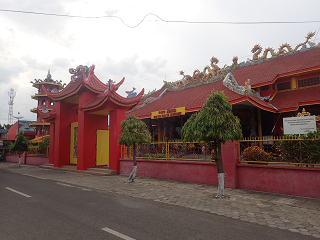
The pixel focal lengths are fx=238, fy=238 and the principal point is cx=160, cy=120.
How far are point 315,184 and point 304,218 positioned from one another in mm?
2380

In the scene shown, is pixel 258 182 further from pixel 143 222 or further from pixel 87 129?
pixel 87 129

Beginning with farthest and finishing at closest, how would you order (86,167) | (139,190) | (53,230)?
(86,167)
(139,190)
(53,230)

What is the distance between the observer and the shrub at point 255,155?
8898 mm

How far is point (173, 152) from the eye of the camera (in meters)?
11.7

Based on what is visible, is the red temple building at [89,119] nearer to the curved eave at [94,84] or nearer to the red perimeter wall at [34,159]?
the curved eave at [94,84]

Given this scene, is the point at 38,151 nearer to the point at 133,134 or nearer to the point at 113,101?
the point at 113,101

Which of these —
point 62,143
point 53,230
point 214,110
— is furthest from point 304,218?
point 62,143

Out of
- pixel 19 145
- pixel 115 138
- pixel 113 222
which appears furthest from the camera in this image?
pixel 19 145

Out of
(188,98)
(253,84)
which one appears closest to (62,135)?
(188,98)

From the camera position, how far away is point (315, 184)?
7.57 m

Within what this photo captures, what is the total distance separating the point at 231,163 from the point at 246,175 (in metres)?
0.70

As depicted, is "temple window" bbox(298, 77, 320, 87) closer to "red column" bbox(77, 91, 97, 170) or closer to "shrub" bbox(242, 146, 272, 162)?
"shrub" bbox(242, 146, 272, 162)

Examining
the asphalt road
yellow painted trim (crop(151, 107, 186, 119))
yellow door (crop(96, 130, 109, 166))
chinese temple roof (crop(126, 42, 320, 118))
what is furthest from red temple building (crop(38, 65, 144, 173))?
the asphalt road

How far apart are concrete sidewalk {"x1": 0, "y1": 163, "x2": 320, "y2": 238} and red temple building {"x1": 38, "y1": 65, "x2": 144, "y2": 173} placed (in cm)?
502
